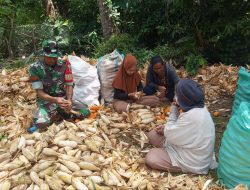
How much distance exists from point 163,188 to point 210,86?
124 inches

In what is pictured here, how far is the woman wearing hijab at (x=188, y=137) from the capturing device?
3441mm

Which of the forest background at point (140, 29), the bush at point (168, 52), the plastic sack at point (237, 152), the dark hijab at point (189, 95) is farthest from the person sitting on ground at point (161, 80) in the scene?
the bush at point (168, 52)

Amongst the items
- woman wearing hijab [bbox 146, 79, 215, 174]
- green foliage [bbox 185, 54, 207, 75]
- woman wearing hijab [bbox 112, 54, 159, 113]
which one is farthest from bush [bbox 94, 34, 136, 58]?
woman wearing hijab [bbox 146, 79, 215, 174]

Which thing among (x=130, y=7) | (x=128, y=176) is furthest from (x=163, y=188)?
(x=130, y=7)

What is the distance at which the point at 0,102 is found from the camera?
18.8 feet

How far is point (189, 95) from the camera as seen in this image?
3432 mm

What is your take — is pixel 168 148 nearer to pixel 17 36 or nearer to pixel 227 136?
pixel 227 136

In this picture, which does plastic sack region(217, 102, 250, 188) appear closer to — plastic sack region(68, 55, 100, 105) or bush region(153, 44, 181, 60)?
plastic sack region(68, 55, 100, 105)

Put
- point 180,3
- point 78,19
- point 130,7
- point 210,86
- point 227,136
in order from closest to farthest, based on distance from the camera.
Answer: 1. point 227,136
2. point 210,86
3. point 180,3
4. point 130,7
5. point 78,19

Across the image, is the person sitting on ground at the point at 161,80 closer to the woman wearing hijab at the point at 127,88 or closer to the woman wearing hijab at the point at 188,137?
the woman wearing hijab at the point at 127,88

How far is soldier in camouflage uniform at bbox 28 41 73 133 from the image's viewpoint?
4.52m

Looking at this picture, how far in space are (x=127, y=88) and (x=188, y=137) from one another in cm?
206

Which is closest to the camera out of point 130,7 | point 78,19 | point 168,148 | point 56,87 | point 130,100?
point 168,148

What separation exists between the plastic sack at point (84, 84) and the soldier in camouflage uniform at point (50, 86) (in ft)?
2.13
